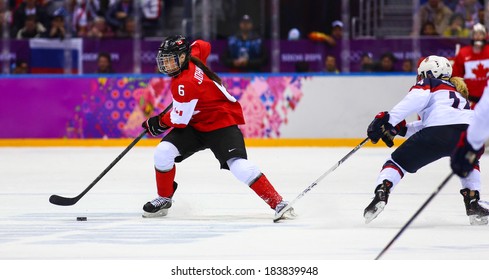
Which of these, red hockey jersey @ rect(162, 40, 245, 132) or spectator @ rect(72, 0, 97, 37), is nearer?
red hockey jersey @ rect(162, 40, 245, 132)

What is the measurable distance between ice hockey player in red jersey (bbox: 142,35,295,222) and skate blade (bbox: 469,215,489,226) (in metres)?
0.94

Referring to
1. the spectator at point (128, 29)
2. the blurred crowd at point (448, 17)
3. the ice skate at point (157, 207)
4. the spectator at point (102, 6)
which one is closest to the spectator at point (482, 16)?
the blurred crowd at point (448, 17)

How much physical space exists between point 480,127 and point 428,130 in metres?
1.52

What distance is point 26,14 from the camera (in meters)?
11.1

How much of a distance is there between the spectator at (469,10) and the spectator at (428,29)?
0.91 feet

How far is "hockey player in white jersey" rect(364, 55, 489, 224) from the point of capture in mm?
5691

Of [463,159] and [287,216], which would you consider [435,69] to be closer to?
[287,216]

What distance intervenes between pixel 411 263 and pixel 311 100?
6.31 metres

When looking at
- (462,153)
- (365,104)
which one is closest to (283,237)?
(462,153)

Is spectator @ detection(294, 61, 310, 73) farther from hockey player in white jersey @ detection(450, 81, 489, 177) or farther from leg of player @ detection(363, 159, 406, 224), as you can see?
hockey player in white jersey @ detection(450, 81, 489, 177)

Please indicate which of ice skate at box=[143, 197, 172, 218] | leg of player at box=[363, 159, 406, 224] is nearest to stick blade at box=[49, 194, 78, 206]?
ice skate at box=[143, 197, 172, 218]

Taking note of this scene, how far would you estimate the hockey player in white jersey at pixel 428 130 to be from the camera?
569 cm

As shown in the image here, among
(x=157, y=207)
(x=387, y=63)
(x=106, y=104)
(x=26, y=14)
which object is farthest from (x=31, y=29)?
(x=157, y=207)

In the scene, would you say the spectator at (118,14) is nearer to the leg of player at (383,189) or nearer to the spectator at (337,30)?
the spectator at (337,30)
